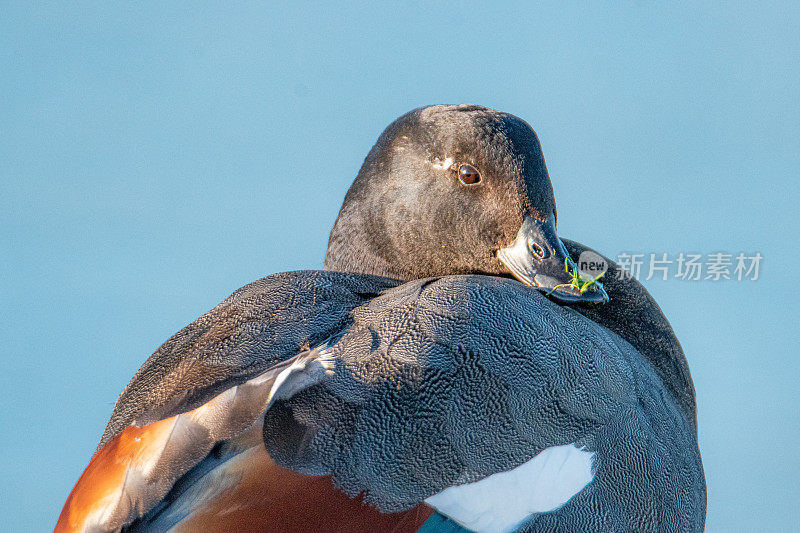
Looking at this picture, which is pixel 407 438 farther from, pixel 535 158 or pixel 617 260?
pixel 617 260

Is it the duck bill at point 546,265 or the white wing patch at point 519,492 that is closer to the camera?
the white wing patch at point 519,492

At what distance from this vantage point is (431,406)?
177cm

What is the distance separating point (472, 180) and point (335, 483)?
3.10ft

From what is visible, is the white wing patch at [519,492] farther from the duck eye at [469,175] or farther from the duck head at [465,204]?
the duck eye at [469,175]

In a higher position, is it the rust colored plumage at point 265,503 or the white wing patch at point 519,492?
the rust colored plumage at point 265,503

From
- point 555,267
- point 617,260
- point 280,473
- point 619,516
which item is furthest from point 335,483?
point 617,260

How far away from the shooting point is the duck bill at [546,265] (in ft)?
7.31

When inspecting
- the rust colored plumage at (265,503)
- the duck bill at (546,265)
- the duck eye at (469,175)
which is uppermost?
the duck eye at (469,175)

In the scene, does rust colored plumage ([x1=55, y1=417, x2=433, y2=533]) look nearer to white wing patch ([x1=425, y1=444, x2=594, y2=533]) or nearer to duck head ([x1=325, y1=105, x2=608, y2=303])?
white wing patch ([x1=425, y1=444, x2=594, y2=533])

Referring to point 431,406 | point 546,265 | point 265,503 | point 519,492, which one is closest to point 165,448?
point 265,503

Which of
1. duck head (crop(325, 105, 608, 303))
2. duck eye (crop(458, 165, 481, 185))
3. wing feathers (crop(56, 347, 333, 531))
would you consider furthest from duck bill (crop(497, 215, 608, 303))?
wing feathers (crop(56, 347, 333, 531))

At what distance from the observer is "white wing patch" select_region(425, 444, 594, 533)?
5.77ft

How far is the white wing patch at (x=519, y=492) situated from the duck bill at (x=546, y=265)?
41 centimetres

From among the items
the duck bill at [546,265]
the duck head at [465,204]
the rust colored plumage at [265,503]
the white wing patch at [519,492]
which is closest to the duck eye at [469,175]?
the duck head at [465,204]
